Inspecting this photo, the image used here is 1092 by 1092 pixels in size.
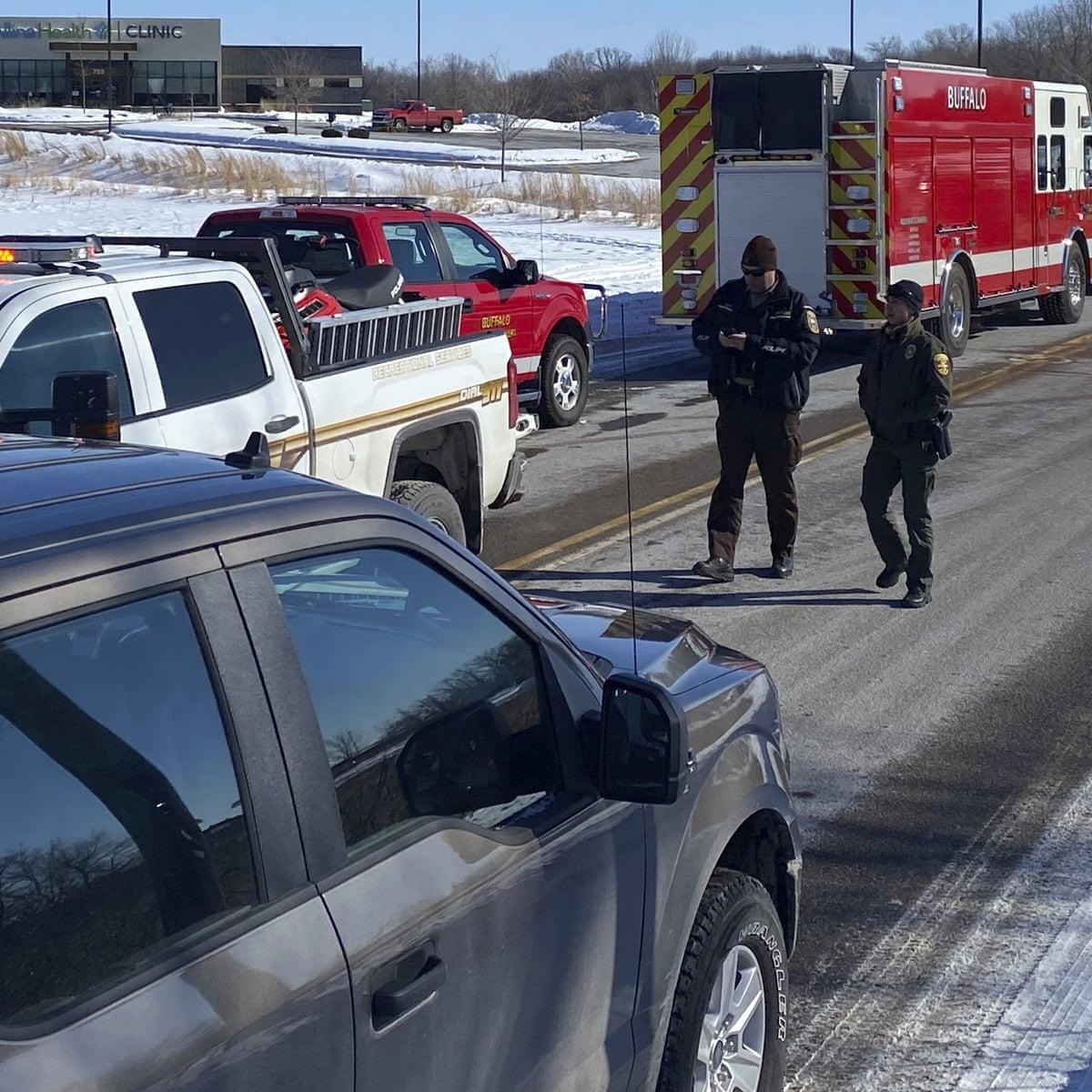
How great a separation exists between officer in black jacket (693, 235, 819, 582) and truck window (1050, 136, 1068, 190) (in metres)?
14.3

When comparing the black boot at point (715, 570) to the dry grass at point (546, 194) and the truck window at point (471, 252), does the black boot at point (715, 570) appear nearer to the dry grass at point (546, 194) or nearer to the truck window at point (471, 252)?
the truck window at point (471, 252)

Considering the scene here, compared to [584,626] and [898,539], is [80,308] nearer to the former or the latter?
[584,626]

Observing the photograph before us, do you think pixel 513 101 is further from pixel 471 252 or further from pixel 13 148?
pixel 471 252

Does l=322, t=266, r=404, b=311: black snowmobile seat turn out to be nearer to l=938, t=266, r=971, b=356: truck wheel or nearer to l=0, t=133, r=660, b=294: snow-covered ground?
l=938, t=266, r=971, b=356: truck wheel

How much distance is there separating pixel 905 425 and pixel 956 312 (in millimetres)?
10867

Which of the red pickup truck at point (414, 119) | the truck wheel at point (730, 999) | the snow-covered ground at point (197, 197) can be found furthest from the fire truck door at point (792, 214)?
the red pickup truck at point (414, 119)

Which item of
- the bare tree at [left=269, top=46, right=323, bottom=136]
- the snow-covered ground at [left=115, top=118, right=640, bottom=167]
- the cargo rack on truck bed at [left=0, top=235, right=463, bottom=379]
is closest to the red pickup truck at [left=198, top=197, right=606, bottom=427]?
the cargo rack on truck bed at [left=0, top=235, right=463, bottom=379]

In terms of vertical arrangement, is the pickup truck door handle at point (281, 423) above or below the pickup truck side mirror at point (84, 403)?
below

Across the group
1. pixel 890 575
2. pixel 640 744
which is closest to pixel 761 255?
pixel 890 575

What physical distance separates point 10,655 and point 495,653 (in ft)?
3.64

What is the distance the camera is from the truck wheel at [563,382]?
46.0ft

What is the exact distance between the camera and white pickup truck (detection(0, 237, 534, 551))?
608cm

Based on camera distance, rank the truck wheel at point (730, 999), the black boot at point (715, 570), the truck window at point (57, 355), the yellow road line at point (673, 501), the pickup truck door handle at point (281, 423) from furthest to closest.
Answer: the yellow road line at point (673, 501), the black boot at point (715, 570), the pickup truck door handle at point (281, 423), the truck window at point (57, 355), the truck wheel at point (730, 999)

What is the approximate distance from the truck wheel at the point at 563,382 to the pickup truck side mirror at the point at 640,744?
11231 mm
